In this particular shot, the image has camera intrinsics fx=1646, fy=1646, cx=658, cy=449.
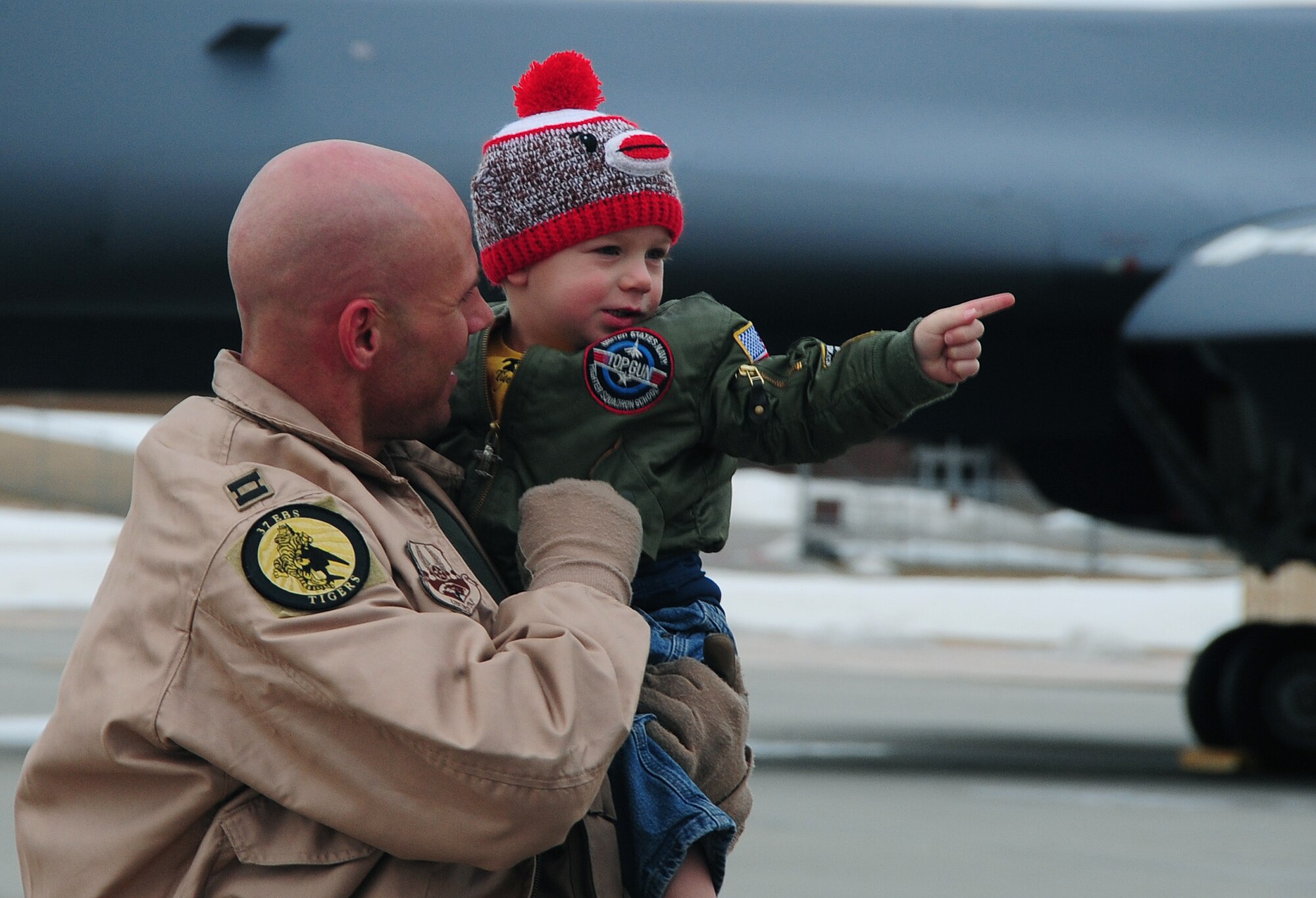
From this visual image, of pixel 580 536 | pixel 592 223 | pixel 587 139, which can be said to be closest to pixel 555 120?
pixel 587 139

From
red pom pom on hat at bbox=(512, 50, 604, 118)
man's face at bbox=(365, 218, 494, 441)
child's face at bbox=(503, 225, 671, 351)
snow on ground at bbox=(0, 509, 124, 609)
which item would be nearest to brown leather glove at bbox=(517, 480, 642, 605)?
man's face at bbox=(365, 218, 494, 441)

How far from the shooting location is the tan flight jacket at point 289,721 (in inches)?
60.9

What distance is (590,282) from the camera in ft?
7.59

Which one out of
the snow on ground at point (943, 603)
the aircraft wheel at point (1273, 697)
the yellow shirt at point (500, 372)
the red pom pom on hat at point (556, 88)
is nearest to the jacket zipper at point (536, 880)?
the yellow shirt at point (500, 372)

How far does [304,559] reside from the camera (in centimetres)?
158

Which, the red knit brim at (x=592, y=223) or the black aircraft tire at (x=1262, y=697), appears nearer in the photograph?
the red knit brim at (x=592, y=223)

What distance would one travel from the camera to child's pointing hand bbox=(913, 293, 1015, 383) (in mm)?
2109

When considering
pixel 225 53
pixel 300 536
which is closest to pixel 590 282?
pixel 300 536

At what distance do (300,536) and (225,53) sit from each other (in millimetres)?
→ 6202

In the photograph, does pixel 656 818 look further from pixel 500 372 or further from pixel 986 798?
pixel 986 798

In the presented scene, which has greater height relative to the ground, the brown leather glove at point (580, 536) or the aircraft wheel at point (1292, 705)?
the brown leather glove at point (580, 536)

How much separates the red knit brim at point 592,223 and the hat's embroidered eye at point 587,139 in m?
0.08

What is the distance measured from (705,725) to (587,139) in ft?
2.77

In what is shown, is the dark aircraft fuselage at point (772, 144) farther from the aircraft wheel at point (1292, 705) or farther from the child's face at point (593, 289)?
the child's face at point (593, 289)
